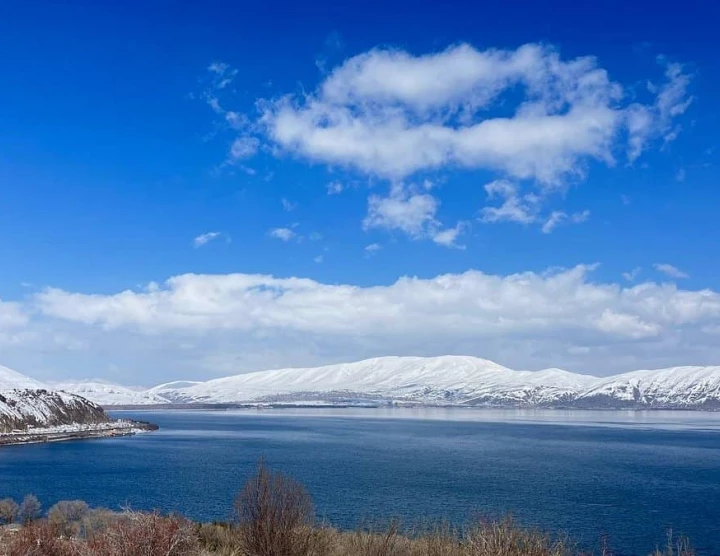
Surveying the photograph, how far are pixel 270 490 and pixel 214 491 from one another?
27567 millimetres

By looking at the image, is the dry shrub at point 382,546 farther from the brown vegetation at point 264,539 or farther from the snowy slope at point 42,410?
the snowy slope at point 42,410

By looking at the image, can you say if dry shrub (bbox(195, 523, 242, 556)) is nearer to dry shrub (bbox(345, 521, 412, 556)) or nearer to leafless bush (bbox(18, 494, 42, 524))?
dry shrub (bbox(345, 521, 412, 556))

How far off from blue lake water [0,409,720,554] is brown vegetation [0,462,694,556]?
5798 millimetres

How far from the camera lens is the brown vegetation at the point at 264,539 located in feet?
37.3

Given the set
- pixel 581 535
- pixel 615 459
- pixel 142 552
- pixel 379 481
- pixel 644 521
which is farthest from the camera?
pixel 615 459

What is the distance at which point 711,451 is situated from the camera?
72.8m

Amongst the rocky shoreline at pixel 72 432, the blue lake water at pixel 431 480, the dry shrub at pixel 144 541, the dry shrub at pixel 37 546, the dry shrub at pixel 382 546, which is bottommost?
the rocky shoreline at pixel 72 432

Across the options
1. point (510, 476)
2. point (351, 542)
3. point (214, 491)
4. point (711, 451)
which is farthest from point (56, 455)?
point (711, 451)

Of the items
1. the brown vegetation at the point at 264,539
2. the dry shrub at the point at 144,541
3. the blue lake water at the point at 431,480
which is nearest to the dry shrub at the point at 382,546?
the brown vegetation at the point at 264,539

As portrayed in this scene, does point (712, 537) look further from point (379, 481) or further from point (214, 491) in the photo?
point (214, 491)

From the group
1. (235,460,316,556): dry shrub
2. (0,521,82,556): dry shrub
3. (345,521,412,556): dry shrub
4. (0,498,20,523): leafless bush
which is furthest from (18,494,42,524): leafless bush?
(345,521,412,556): dry shrub

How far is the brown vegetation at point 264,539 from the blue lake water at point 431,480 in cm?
580

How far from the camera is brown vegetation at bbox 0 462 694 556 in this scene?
11367 millimetres

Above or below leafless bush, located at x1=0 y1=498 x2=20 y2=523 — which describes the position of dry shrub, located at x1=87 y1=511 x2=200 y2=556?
above
